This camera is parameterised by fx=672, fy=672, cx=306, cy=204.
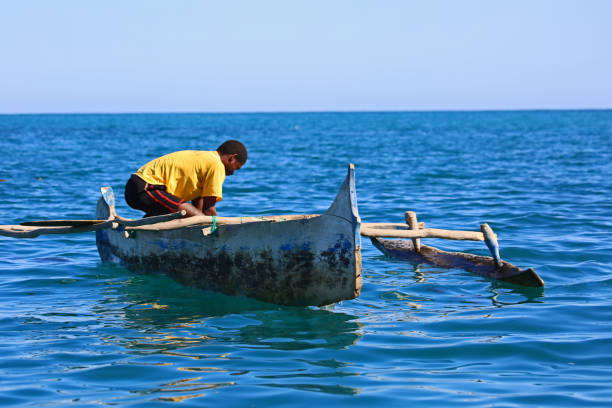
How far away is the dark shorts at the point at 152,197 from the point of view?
791 cm

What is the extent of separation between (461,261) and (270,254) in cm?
335

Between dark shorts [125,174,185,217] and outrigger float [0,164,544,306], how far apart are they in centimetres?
31

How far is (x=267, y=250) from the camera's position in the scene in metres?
7.17

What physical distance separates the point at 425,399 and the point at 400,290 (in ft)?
11.5

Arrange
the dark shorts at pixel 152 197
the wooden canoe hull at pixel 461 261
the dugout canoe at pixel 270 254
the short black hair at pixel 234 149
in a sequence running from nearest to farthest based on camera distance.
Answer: the dugout canoe at pixel 270 254
the short black hair at pixel 234 149
the dark shorts at pixel 152 197
the wooden canoe hull at pixel 461 261

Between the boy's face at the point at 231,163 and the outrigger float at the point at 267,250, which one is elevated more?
the boy's face at the point at 231,163

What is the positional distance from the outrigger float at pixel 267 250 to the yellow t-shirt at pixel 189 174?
0.50 metres

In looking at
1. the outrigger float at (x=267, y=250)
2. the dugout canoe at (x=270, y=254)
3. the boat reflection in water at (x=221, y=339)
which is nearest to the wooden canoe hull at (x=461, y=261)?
the outrigger float at (x=267, y=250)

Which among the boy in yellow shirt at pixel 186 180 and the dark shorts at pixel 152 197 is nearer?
the boy in yellow shirt at pixel 186 180

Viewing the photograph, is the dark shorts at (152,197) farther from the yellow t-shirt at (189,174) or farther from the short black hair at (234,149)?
the short black hair at (234,149)

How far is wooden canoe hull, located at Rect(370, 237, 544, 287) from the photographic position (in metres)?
8.19

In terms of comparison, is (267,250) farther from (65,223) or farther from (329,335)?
(65,223)

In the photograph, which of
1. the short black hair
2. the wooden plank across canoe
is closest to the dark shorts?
the wooden plank across canoe

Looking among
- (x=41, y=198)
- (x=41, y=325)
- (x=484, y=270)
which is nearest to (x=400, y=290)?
(x=484, y=270)
